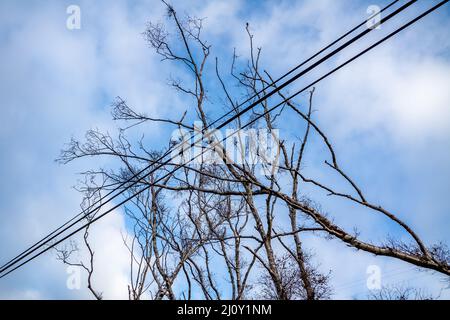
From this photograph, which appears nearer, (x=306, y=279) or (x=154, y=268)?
(x=306, y=279)

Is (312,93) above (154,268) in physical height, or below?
above

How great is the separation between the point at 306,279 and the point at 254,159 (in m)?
4.24
